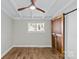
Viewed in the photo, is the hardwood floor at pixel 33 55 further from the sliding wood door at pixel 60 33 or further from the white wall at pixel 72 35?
the white wall at pixel 72 35

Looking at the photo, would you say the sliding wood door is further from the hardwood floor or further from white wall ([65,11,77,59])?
white wall ([65,11,77,59])

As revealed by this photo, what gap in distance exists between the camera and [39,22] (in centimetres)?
918

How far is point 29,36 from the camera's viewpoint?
916cm

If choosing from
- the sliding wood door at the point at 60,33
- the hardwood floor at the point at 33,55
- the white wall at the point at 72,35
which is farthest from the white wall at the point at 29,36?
the white wall at the point at 72,35

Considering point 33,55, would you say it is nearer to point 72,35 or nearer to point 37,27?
point 72,35

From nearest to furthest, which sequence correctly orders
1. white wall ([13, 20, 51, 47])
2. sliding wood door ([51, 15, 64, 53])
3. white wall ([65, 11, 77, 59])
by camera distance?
1. white wall ([65, 11, 77, 59])
2. sliding wood door ([51, 15, 64, 53])
3. white wall ([13, 20, 51, 47])

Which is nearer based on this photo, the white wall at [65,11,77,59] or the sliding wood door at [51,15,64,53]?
the white wall at [65,11,77,59]

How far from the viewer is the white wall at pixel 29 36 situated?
29.8 feet

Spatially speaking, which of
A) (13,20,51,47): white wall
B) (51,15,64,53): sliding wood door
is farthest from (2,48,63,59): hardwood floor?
(13,20,51,47): white wall

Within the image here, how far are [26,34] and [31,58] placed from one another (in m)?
3.84

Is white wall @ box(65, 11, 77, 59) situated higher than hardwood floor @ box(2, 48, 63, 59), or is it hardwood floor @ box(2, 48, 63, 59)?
white wall @ box(65, 11, 77, 59)

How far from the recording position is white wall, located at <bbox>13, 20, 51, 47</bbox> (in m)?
9.08

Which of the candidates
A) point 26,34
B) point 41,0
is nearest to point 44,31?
point 26,34

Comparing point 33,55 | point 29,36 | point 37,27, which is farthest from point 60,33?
point 29,36
